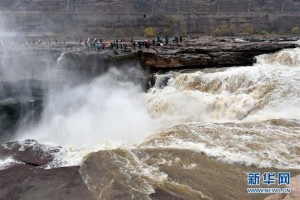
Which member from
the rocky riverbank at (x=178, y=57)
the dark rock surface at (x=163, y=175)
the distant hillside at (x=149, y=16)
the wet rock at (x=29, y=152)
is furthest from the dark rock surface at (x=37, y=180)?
the distant hillside at (x=149, y=16)

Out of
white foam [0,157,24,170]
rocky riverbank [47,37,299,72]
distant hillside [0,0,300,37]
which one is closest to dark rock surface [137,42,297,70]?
rocky riverbank [47,37,299,72]

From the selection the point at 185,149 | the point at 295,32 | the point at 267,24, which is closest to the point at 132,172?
the point at 185,149

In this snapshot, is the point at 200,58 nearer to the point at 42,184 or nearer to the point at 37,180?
the point at 37,180

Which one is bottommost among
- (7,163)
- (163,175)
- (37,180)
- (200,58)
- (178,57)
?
(7,163)

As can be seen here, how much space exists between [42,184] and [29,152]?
148 inches

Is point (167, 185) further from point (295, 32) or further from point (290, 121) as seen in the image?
point (295, 32)

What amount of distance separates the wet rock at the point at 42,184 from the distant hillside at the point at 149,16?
37192 millimetres

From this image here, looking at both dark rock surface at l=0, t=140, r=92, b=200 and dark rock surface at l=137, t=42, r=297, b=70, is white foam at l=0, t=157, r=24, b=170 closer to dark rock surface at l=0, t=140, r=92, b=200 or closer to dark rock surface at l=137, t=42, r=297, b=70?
dark rock surface at l=0, t=140, r=92, b=200

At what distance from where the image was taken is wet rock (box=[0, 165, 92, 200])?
10336mm

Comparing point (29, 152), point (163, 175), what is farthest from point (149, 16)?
point (163, 175)

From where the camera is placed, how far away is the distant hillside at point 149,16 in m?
50.9

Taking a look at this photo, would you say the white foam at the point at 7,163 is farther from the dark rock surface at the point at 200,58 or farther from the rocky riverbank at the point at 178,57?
the dark rock surface at the point at 200,58

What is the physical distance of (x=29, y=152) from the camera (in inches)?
570

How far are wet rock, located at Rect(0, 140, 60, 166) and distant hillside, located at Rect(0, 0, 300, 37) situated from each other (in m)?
33.6
